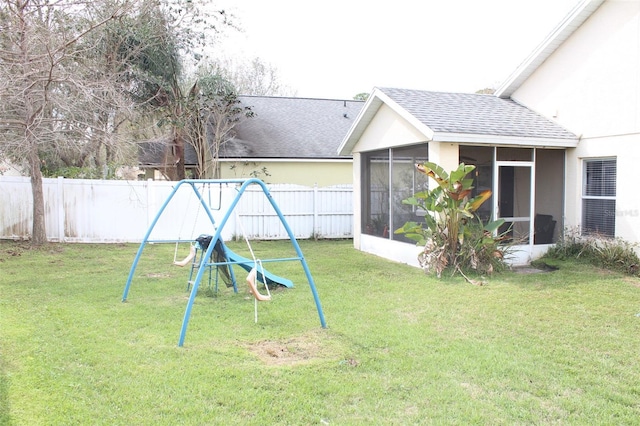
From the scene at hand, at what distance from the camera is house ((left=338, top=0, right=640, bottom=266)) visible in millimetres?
9797

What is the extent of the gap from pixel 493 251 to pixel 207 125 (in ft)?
41.7

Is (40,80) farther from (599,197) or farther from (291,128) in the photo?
(599,197)

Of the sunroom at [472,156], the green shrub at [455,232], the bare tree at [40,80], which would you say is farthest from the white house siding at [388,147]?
the bare tree at [40,80]

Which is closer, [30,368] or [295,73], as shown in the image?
[30,368]

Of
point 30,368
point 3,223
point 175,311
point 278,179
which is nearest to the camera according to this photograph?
point 30,368

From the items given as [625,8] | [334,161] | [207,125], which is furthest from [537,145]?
[207,125]

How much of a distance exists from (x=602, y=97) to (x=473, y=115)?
258 cm

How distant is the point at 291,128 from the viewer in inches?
795

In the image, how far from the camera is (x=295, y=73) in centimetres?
4084

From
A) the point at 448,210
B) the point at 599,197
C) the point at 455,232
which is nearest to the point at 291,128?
the point at 448,210

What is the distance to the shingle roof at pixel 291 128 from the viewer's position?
60.2ft

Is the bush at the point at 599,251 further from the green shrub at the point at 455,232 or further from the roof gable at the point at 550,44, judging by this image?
the roof gable at the point at 550,44

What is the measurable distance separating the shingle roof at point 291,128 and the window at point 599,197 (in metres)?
9.09

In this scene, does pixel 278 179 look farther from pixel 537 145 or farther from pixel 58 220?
pixel 537 145
